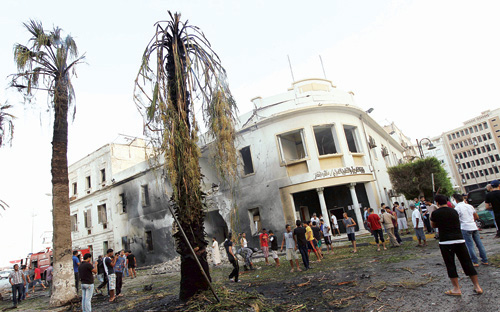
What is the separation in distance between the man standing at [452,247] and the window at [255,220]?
1503 centimetres

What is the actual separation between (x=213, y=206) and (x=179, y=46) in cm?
1562

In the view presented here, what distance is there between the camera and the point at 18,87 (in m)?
10.4

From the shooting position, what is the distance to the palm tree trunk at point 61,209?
9719 mm

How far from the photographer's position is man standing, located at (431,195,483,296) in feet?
14.9

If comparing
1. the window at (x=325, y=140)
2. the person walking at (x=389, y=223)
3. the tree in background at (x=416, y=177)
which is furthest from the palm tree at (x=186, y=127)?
the tree in background at (x=416, y=177)

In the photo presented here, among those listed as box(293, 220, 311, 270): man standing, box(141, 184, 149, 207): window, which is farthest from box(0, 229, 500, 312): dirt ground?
box(141, 184, 149, 207): window

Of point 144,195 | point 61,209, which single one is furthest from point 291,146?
point 61,209

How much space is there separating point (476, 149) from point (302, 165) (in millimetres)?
81235

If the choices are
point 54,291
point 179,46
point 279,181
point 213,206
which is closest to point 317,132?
point 279,181

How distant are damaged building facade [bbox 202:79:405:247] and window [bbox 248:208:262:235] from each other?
0.06m

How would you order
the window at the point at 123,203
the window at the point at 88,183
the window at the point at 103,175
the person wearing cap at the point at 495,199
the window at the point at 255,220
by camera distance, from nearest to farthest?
the person wearing cap at the point at 495,199
the window at the point at 255,220
the window at the point at 123,203
the window at the point at 103,175
the window at the point at 88,183

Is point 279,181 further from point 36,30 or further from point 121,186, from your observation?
point 121,186

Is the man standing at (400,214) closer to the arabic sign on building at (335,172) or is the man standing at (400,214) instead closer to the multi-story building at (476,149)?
the arabic sign on building at (335,172)

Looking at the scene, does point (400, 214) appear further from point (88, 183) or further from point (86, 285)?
point (88, 183)
